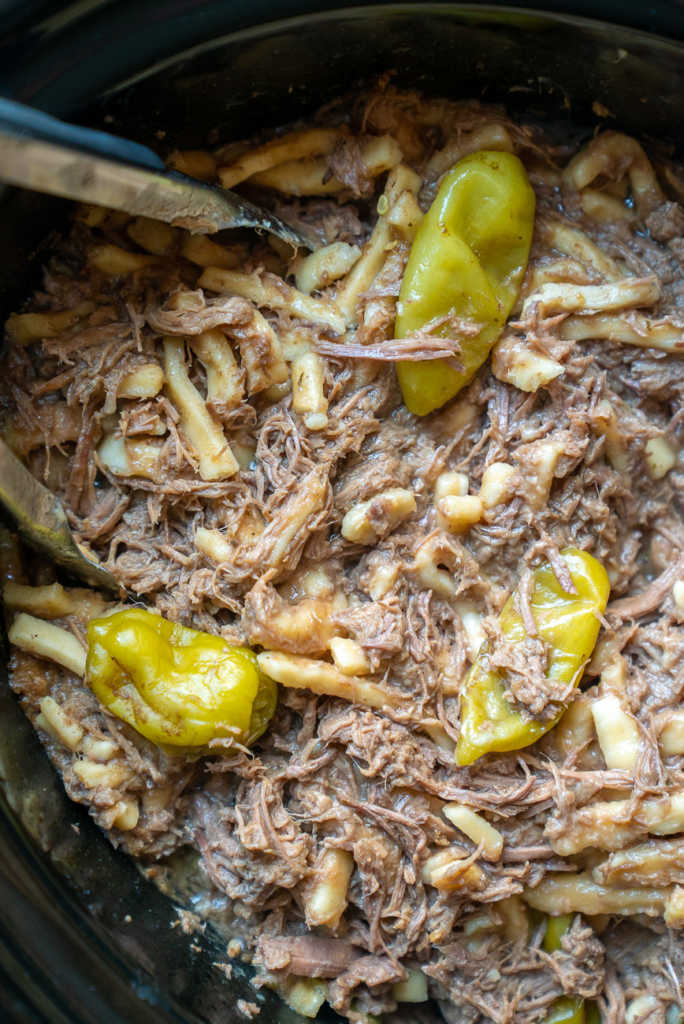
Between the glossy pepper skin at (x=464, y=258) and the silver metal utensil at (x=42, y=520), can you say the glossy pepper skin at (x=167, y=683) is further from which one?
the glossy pepper skin at (x=464, y=258)

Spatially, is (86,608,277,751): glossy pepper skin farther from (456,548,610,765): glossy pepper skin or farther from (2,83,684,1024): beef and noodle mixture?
(456,548,610,765): glossy pepper skin

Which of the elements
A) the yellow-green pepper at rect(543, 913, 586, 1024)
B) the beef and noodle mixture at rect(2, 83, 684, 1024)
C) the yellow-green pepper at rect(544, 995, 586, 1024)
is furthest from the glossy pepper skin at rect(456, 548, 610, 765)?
the yellow-green pepper at rect(544, 995, 586, 1024)

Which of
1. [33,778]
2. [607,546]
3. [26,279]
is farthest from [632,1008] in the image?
[26,279]

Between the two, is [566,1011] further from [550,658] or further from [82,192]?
[82,192]

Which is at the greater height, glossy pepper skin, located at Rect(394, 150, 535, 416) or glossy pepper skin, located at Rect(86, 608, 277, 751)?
glossy pepper skin, located at Rect(394, 150, 535, 416)

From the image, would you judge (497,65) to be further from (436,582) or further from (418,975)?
(418,975)

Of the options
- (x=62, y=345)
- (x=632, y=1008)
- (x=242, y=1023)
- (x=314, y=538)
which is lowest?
(x=632, y=1008)

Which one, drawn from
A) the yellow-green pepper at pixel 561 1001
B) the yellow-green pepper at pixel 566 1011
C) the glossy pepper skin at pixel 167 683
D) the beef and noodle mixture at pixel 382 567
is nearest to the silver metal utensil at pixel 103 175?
the beef and noodle mixture at pixel 382 567
